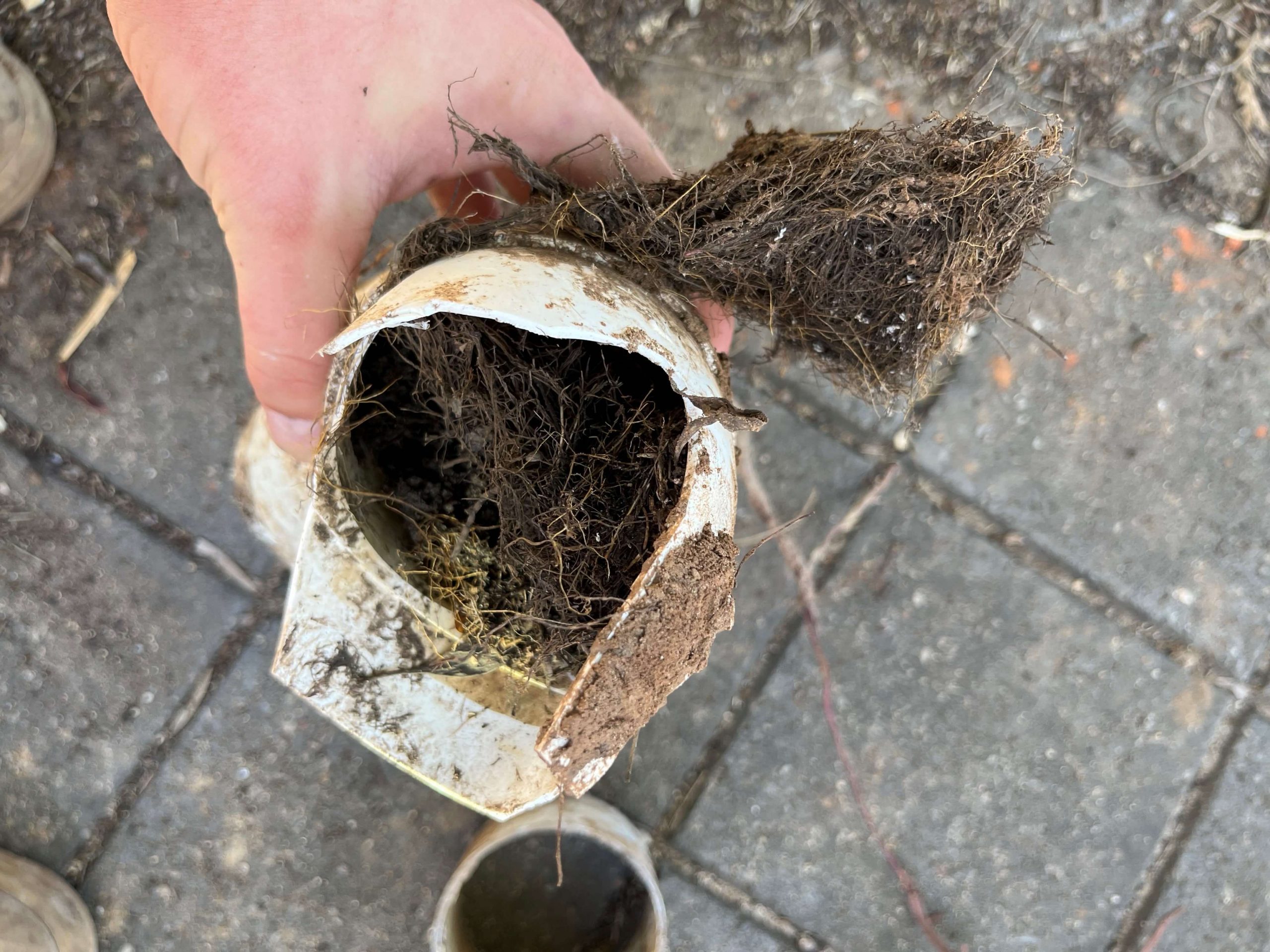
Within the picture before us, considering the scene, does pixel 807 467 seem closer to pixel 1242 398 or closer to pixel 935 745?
pixel 935 745

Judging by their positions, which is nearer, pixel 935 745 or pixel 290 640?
pixel 290 640

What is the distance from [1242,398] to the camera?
1.65 metres

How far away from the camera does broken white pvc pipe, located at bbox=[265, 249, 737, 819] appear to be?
785mm

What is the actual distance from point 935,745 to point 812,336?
0.96 meters

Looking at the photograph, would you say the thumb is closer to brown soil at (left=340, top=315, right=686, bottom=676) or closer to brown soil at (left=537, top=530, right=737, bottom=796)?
brown soil at (left=340, top=315, right=686, bottom=676)

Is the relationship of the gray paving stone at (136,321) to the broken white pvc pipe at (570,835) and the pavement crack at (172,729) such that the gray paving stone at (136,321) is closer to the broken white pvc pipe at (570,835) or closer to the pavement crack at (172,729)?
the pavement crack at (172,729)

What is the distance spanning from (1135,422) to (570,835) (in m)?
1.39

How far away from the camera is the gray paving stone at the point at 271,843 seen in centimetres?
155

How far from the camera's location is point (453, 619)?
949mm

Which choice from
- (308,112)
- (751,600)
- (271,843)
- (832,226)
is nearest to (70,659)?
(271,843)

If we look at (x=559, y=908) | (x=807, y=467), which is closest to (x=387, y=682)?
(x=559, y=908)

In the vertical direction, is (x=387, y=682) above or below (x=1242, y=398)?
above

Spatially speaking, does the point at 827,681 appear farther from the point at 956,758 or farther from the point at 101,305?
the point at 101,305

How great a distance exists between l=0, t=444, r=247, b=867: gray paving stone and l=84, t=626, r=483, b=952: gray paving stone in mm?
101
